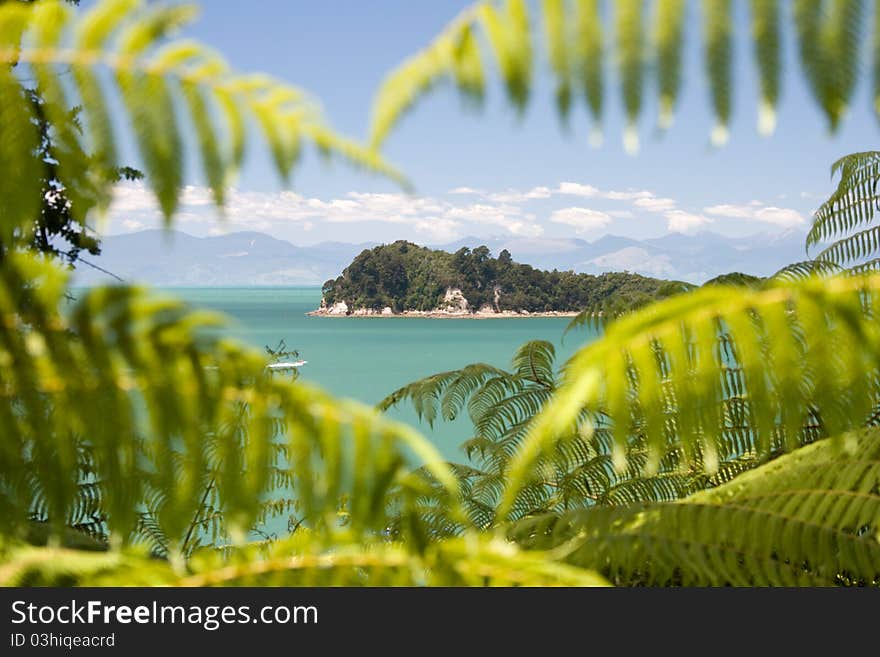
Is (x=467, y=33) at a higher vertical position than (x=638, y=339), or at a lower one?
higher

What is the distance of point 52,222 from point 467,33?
4.69ft

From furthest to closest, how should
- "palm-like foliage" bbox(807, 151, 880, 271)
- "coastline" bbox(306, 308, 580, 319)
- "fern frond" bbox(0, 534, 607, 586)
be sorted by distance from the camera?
"coastline" bbox(306, 308, 580, 319), "palm-like foliage" bbox(807, 151, 880, 271), "fern frond" bbox(0, 534, 607, 586)

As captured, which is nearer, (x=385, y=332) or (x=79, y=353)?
(x=79, y=353)

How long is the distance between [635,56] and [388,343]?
32279 millimetres

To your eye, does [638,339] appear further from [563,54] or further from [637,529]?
[637,529]

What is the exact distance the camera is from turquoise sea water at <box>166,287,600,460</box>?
21.1 m

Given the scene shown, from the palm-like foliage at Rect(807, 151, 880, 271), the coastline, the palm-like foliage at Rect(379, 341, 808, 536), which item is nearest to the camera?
the palm-like foliage at Rect(379, 341, 808, 536)

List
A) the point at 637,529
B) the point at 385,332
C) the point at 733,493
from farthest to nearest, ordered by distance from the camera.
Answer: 1. the point at 385,332
2. the point at 733,493
3. the point at 637,529

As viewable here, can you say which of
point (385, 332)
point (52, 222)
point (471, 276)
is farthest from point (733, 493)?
point (385, 332)

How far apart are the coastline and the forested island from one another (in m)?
0.11

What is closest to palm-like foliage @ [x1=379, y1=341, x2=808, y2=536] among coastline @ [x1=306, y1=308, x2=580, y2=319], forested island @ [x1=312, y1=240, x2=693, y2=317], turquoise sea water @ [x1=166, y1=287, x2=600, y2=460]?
forested island @ [x1=312, y1=240, x2=693, y2=317]

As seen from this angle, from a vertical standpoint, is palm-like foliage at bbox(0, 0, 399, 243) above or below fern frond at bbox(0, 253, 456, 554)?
above

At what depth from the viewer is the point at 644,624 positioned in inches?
24.1

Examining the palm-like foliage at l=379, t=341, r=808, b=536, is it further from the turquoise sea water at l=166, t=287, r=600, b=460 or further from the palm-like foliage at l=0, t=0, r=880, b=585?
the turquoise sea water at l=166, t=287, r=600, b=460
